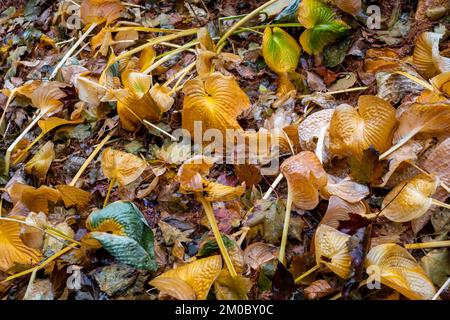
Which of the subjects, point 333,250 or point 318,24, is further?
point 318,24

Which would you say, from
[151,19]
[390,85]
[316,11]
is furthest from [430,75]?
[151,19]

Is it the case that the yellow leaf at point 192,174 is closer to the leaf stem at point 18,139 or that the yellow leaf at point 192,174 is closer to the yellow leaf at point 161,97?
the yellow leaf at point 161,97

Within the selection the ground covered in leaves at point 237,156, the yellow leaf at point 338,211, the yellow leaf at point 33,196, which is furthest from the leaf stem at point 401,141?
the yellow leaf at point 33,196

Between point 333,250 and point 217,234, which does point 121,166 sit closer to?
point 217,234

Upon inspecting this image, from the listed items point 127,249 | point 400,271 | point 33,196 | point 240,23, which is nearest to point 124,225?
point 127,249

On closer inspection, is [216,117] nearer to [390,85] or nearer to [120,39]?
[390,85]

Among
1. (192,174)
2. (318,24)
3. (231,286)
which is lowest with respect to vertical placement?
(231,286)

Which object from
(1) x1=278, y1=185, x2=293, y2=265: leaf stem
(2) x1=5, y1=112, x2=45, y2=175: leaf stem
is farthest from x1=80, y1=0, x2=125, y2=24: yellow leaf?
(1) x1=278, y1=185, x2=293, y2=265: leaf stem

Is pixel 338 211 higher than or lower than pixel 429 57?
lower
